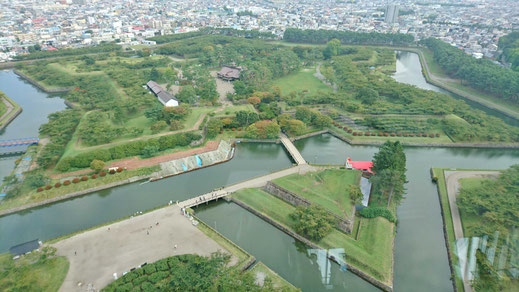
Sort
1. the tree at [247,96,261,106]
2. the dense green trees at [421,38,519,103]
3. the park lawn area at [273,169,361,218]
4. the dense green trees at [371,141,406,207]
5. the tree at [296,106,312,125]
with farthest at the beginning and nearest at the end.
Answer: the dense green trees at [421,38,519,103], the tree at [247,96,261,106], the tree at [296,106,312,125], the dense green trees at [371,141,406,207], the park lawn area at [273,169,361,218]

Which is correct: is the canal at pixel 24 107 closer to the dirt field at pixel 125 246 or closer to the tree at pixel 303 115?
the dirt field at pixel 125 246

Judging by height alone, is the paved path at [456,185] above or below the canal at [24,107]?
below

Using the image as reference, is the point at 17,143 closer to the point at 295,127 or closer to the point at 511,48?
the point at 295,127

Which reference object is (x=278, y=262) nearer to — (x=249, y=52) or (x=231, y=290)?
(x=231, y=290)

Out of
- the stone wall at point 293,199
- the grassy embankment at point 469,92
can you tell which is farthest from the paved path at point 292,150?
the grassy embankment at point 469,92

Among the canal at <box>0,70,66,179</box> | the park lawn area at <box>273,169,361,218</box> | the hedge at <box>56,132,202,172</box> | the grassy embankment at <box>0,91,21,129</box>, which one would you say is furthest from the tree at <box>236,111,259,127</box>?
the grassy embankment at <box>0,91,21,129</box>

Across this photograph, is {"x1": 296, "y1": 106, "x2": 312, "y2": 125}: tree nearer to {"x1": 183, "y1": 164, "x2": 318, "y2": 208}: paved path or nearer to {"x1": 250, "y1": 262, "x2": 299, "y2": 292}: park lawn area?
{"x1": 183, "y1": 164, "x2": 318, "y2": 208}: paved path
